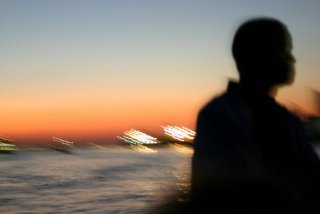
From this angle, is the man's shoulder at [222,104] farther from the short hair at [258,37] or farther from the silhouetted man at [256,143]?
the short hair at [258,37]

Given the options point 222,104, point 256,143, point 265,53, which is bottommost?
point 256,143

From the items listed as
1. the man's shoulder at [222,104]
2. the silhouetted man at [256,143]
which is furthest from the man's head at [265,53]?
the man's shoulder at [222,104]

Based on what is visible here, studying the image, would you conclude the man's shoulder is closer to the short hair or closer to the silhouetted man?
the silhouetted man

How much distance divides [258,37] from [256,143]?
36 centimetres

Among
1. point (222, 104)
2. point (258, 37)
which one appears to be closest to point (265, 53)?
point (258, 37)

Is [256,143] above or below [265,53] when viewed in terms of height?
below

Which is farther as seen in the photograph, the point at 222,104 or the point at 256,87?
the point at 256,87

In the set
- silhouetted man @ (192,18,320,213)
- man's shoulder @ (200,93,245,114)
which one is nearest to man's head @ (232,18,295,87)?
silhouetted man @ (192,18,320,213)

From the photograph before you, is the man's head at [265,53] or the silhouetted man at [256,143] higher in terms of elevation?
the man's head at [265,53]

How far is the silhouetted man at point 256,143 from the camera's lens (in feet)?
3.65

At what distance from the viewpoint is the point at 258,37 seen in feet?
4.34

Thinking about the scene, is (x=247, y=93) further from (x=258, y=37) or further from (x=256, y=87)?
(x=258, y=37)

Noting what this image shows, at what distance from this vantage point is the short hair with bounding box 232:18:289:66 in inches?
51.9

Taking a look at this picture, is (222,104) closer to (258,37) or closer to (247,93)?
(247,93)
